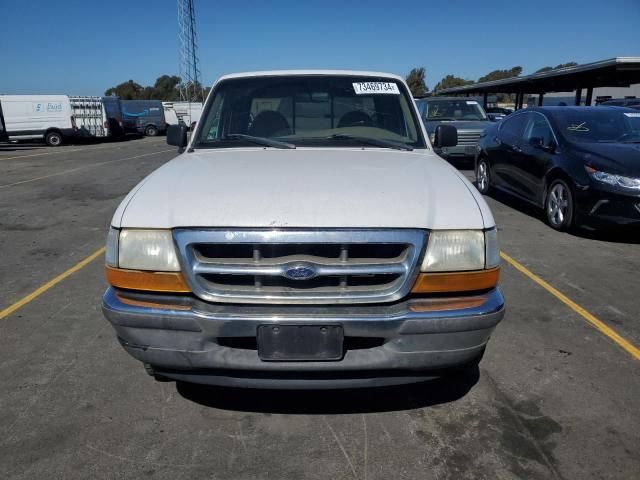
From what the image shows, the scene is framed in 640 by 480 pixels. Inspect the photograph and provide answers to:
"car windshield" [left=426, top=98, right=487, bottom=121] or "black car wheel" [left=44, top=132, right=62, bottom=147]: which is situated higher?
"car windshield" [left=426, top=98, right=487, bottom=121]

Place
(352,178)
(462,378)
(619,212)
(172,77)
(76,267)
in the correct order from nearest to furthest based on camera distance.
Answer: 1. (352,178)
2. (462,378)
3. (76,267)
4. (619,212)
5. (172,77)

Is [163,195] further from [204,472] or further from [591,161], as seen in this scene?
[591,161]

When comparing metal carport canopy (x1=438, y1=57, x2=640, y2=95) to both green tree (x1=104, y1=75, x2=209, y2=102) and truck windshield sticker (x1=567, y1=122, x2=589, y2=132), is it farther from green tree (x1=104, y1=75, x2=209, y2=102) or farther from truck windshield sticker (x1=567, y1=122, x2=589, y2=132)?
green tree (x1=104, y1=75, x2=209, y2=102)

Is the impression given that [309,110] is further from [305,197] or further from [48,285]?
[48,285]

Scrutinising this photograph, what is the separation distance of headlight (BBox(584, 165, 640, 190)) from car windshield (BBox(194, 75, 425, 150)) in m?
3.29

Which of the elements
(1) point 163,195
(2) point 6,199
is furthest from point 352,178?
(2) point 6,199

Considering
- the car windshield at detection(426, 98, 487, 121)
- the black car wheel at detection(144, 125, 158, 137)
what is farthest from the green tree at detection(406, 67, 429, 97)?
the car windshield at detection(426, 98, 487, 121)

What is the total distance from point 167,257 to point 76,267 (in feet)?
11.8

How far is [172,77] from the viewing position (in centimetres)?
10912

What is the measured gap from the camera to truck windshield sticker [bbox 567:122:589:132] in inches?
275

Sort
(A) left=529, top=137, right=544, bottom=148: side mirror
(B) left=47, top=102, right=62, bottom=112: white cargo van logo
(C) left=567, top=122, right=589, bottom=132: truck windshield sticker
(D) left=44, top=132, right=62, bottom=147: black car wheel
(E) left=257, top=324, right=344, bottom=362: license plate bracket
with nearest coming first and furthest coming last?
(E) left=257, top=324, right=344, bottom=362: license plate bracket, (C) left=567, top=122, right=589, bottom=132: truck windshield sticker, (A) left=529, top=137, right=544, bottom=148: side mirror, (B) left=47, top=102, right=62, bottom=112: white cargo van logo, (D) left=44, top=132, right=62, bottom=147: black car wheel

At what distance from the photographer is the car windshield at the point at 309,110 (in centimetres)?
382

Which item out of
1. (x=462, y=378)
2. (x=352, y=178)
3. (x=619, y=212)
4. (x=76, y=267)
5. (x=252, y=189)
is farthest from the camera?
(x=619, y=212)

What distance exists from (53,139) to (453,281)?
27.4 m
